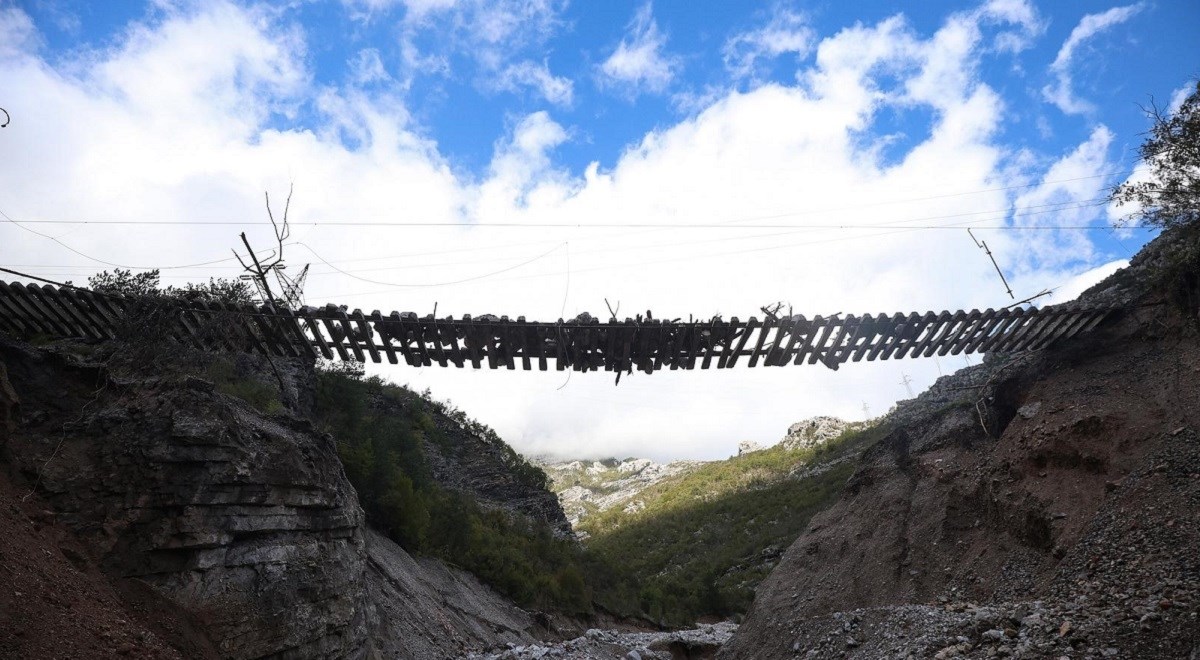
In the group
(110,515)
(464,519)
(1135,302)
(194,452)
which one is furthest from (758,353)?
(464,519)

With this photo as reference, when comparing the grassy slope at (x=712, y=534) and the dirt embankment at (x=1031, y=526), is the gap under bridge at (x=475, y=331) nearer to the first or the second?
the dirt embankment at (x=1031, y=526)

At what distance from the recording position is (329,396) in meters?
18.1

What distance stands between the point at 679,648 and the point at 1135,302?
38.9ft

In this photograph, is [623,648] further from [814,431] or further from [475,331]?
[814,431]

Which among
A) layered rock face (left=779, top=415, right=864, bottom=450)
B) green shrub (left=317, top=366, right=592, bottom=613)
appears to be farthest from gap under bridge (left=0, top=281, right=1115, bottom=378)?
layered rock face (left=779, top=415, right=864, bottom=450)

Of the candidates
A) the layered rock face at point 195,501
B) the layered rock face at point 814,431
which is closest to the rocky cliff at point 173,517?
the layered rock face at point 195,501

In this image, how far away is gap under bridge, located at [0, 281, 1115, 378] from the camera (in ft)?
31.1

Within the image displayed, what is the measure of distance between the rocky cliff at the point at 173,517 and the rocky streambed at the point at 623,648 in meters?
2.96

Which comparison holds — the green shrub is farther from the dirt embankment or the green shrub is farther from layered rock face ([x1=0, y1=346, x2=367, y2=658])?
the dirt embankment

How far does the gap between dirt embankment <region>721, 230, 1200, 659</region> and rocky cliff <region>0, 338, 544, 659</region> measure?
6.77 meters

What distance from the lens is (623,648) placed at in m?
14.0

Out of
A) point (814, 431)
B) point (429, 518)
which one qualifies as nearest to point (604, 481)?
point (814, 431)

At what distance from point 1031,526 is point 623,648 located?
8.85m

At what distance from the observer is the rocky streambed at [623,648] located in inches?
422
